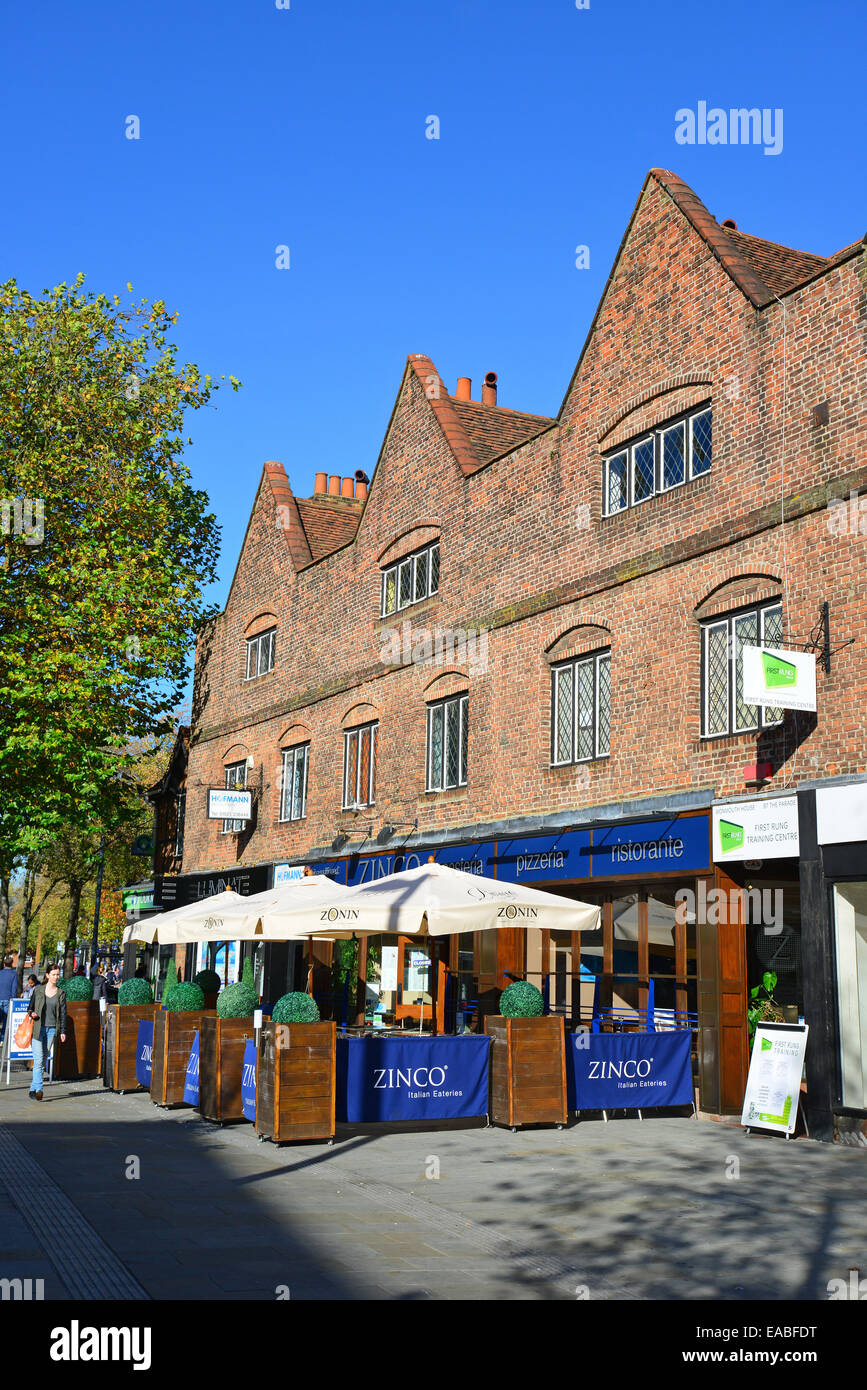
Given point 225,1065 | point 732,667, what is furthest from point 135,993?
point 732,667

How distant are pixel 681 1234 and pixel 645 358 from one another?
1247 centimetres

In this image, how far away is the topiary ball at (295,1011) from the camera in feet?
43.2

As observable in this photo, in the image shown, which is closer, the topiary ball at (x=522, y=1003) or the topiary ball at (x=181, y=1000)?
the topiary ball at (x=522, y=1003)

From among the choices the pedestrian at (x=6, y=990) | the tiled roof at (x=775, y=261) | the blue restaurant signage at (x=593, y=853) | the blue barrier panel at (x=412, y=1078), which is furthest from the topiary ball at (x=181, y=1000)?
the tiled roof at (x=775, y=261)

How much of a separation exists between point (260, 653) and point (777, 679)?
1876 cm

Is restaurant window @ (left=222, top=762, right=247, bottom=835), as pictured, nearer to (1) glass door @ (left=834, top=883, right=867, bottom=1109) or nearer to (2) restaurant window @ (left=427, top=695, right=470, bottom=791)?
(2) restaurant window @ (left=427, top=695, right=470, bottom=791)

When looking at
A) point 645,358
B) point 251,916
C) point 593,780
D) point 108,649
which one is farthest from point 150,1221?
point 108,649

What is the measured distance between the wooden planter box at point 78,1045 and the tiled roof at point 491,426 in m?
11.4

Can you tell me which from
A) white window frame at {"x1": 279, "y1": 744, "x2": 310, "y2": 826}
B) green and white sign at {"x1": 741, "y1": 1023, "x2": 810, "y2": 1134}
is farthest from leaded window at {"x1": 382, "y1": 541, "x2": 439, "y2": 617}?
green and white sign at {"x1": 741, "y1": 1023, "x2": 810, "y2": 1134}

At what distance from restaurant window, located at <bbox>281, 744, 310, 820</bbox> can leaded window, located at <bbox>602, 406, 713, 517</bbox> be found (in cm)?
1132

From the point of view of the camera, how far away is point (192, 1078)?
15906mm

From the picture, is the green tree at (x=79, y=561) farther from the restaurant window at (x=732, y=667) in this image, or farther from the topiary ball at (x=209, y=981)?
the restaurant window at (x=732, y=667)

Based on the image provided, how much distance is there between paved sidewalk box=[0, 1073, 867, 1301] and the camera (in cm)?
741

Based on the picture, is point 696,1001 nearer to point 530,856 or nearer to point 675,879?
point 675,879
